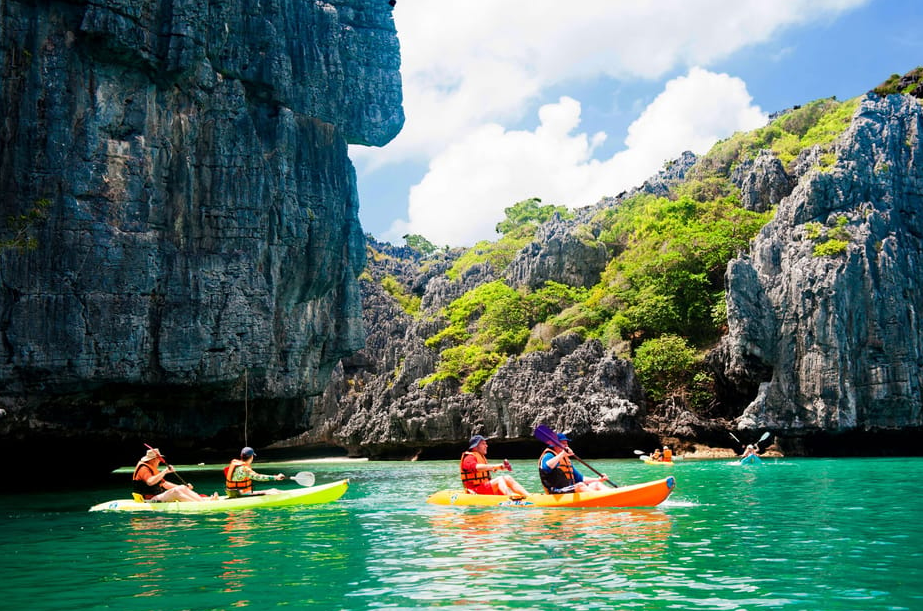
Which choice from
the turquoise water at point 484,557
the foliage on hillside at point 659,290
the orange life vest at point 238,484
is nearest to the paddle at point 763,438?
the foliage on hillside at point 659,290

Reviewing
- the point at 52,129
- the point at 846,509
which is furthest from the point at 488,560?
the point at 52,129

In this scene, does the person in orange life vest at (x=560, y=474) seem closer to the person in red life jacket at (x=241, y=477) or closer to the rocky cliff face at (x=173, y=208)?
the person in red life jacket at (x=241, y=477)

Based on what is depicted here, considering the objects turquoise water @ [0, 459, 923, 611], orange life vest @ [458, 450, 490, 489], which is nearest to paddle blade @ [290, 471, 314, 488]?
turquoise water @ [0, 459, 923, 611]

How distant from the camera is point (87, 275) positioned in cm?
2592

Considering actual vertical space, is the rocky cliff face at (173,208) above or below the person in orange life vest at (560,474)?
above

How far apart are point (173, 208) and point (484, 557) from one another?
72.2 feet

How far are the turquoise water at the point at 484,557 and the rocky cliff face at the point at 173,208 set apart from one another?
953cm

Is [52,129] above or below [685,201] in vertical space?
below

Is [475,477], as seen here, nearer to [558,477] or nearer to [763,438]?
[558,477]

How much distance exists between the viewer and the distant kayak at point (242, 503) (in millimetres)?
17516

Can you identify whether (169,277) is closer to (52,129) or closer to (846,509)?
(52,129)

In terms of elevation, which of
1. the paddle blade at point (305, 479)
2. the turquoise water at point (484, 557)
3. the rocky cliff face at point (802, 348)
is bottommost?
the turquoise water at point (484, 557)

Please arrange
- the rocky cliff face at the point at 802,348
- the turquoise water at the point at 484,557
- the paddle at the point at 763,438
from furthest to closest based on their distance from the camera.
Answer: the rocky cliff face at the point at 802,348
the paddle at the point at 763,438
the turquoise water at the point at 484,557

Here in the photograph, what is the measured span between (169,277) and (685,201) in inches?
1480
